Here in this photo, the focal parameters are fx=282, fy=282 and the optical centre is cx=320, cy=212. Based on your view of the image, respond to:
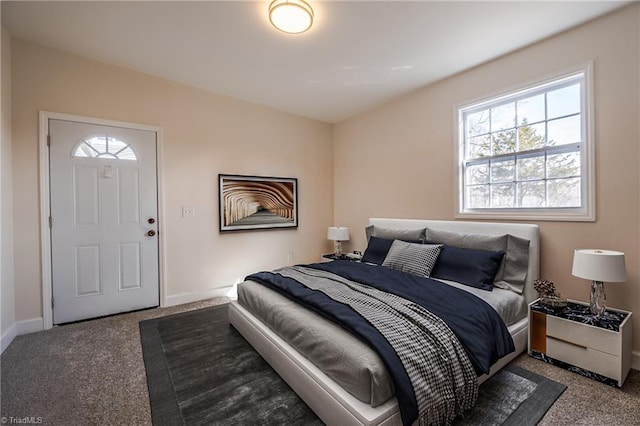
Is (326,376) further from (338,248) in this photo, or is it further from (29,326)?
(29,326)

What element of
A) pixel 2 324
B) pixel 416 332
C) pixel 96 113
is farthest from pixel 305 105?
pixel 2 324

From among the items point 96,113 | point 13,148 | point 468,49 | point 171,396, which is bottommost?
point 171,396

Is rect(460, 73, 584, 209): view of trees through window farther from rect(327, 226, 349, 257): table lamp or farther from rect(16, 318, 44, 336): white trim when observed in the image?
rect(16, 318, 44, 336): white trim

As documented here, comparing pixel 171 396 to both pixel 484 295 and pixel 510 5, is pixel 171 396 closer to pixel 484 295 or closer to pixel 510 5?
pixel 484 295

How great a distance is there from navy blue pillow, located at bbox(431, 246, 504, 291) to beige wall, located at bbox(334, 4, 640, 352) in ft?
1.75

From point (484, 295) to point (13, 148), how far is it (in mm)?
4463

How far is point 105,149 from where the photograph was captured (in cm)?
314

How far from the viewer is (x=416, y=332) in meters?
1.60

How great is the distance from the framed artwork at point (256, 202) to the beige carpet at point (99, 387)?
183 centimetres

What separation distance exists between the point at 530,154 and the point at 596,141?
49 centimetres

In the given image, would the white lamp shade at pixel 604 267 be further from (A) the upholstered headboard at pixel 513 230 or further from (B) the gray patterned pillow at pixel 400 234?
(B) the gray patterned pillow at pixel 400 234

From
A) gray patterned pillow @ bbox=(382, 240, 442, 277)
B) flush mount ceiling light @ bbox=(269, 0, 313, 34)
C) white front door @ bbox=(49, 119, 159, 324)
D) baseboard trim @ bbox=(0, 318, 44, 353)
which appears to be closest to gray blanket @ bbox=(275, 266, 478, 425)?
gray patterned pillow @ bbox=(382, 240, 442, 277)

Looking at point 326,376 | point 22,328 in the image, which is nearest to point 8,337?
point 22,328

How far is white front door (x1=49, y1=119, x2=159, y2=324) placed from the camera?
9.61 ft
